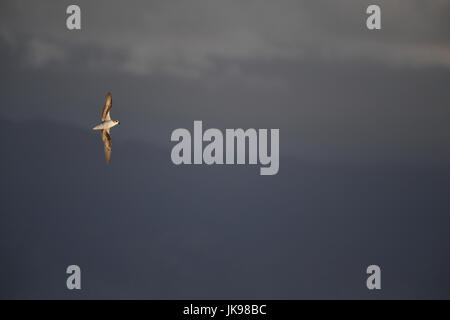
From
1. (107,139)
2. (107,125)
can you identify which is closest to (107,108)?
(107,125)

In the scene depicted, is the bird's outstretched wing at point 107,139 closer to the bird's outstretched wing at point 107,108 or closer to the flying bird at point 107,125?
the flying bird at point 107,125

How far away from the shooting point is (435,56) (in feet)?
22.2

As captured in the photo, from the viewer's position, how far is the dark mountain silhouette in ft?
22.2

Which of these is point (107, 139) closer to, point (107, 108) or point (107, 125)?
point (107, 125)

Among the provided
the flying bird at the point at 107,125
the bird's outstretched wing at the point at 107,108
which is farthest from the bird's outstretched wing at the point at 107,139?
the bird's outstretched wing at the point at 107,108

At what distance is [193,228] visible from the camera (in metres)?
6.83

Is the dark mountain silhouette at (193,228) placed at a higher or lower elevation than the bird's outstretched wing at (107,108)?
lower

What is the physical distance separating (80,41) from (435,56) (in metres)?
3.68

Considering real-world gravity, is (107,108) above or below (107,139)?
above

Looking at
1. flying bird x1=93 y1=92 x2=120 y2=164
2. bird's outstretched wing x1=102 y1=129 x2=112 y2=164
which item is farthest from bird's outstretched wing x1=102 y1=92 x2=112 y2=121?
bird's outstretched wing x1=102 y1=129 x2=112 y2=164

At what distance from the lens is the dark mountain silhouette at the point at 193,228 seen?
6.76 m
